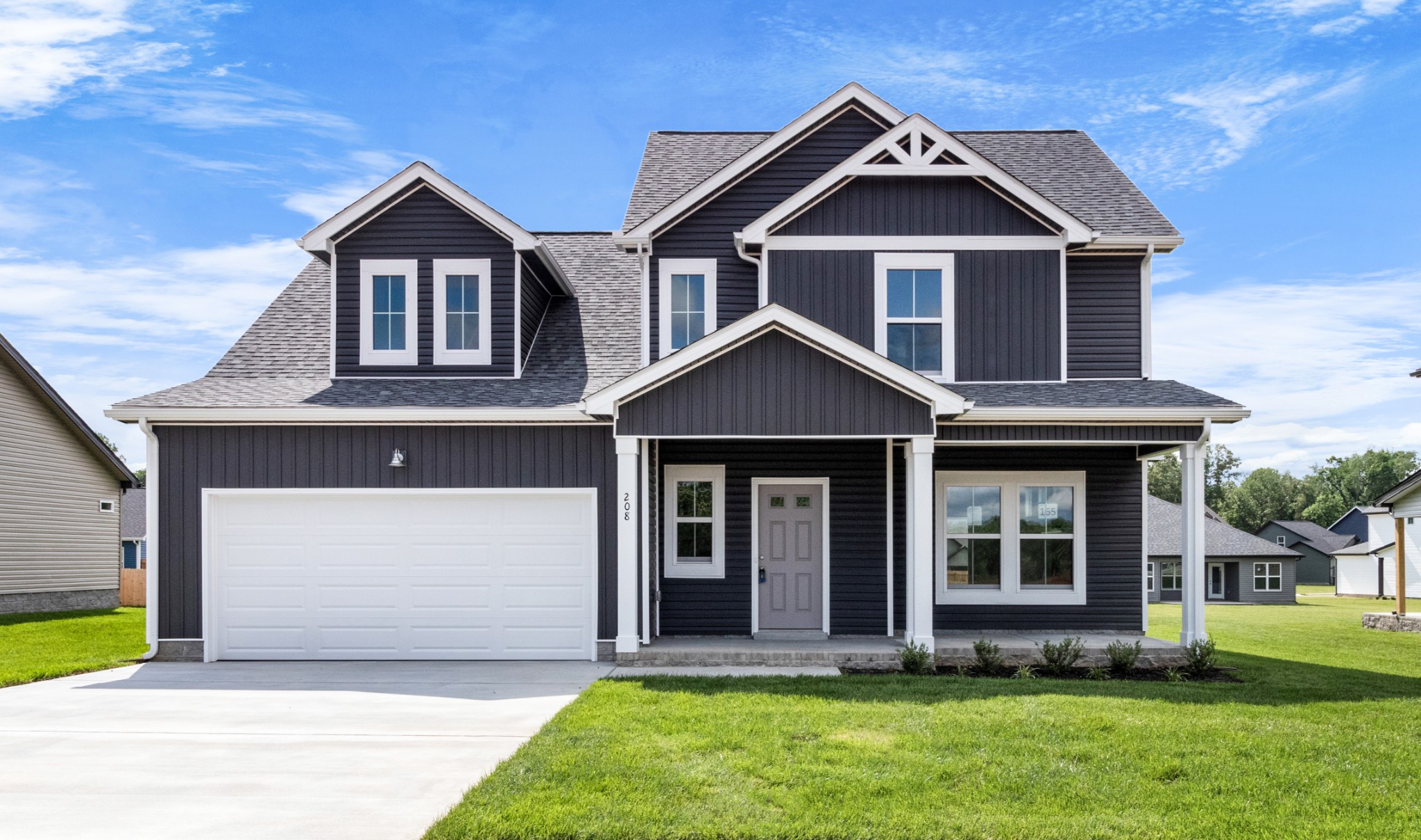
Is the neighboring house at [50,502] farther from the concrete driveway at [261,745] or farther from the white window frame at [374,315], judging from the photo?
the concrete driveway at [261,745]

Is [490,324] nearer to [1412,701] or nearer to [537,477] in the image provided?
[537,477]

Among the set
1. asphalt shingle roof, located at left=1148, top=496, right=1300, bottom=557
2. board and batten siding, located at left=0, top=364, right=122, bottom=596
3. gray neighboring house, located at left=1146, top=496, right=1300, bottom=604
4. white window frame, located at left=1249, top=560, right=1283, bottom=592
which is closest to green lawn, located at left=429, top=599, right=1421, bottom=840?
board and batten siding, located at left=0, top=364, right=122, bottom=596

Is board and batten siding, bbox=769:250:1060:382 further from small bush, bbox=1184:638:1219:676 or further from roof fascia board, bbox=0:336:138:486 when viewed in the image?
roof fascia board, bbox=0:336:138:486

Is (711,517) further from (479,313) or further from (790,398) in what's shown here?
(479,313)

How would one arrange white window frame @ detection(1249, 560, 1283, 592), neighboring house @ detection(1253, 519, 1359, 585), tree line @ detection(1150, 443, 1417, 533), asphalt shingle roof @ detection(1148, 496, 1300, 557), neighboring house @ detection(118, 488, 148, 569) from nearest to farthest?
1. neighboring house @ detection(118, 488, 148, 569)
2. asphalt shingle roof @ detection(1148, 496, 1300, 557)
3. white window frame @ detection(1249, 560, 1283, 592)
4. neighboring house @ detection(1253, 519, 1359, 585)
5. tree line @ detection(1150, 443, 1417, 533)

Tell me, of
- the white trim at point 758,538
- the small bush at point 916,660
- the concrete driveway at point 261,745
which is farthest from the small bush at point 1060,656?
the concrete driveway at point 261,745

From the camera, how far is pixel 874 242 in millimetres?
13781

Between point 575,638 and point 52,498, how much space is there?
1700 cm

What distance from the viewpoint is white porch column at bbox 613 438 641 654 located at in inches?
470

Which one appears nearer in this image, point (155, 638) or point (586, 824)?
point (586, 824)

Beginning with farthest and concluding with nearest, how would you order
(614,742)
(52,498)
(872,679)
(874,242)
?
(52,498) < (874,242) < (872,679) < (614,742)

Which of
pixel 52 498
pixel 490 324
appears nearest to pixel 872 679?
pixel 490 324

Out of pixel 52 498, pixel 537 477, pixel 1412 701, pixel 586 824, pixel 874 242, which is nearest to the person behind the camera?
pixel 586 824

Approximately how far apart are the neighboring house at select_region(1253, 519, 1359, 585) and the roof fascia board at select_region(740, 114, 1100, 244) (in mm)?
46658
